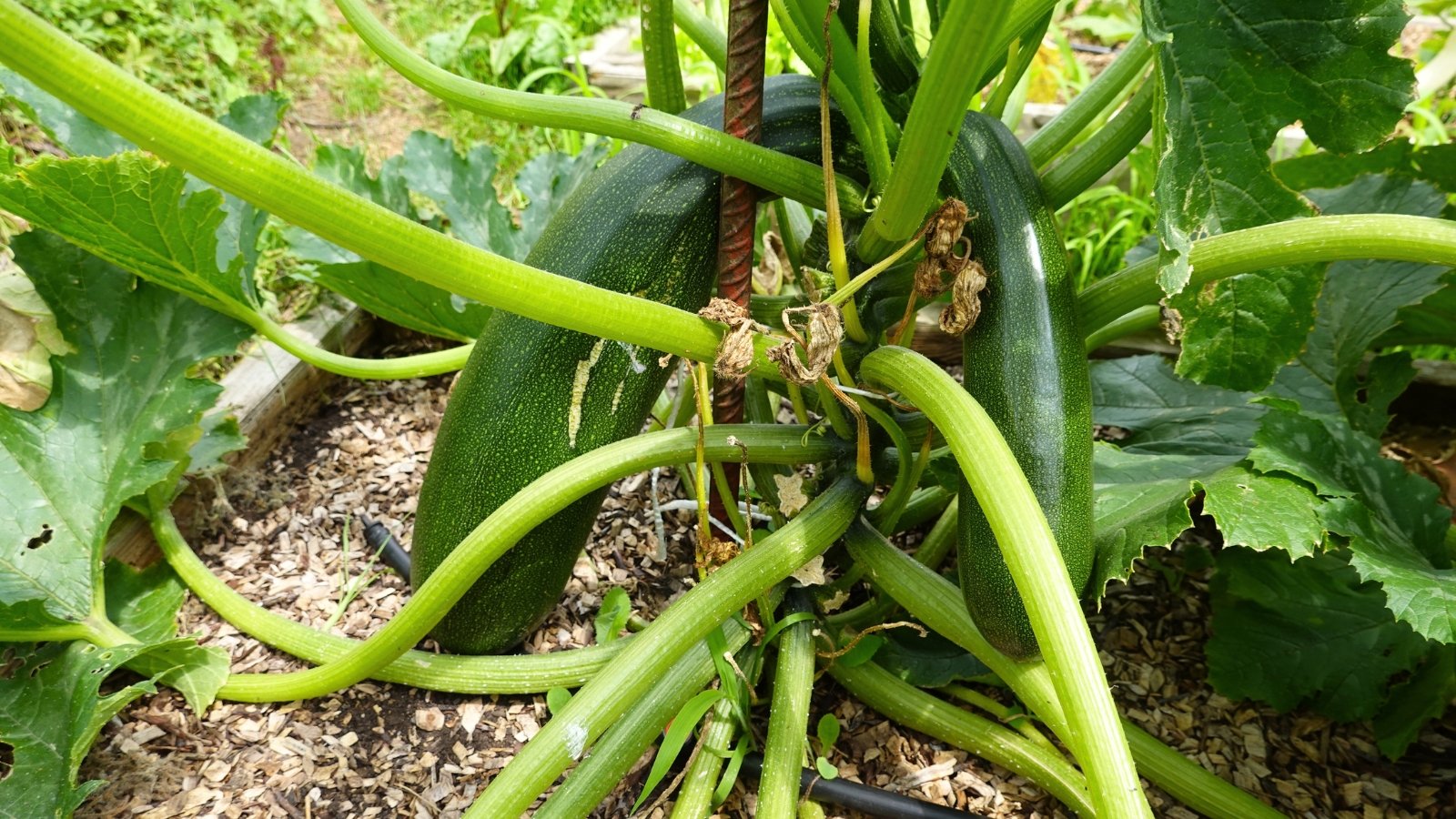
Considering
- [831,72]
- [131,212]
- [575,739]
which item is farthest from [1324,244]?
[131,212]

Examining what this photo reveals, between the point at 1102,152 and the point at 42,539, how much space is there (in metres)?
1.58

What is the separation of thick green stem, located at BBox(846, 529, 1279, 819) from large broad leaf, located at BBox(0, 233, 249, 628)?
1.00 m

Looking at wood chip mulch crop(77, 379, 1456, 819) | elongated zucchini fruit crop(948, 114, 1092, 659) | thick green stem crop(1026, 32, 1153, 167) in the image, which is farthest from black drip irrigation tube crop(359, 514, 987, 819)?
thick green stem crop(1026, 32, 1153, 167)

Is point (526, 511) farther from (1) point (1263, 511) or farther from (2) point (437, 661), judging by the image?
(1) point (1263, 511)

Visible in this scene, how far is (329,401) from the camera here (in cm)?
199

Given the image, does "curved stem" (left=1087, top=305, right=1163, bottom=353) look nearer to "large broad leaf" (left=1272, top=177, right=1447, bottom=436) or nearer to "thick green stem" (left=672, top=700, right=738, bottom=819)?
"large broad leaf" (left=1272, top=177, right=1447, bottom=436)

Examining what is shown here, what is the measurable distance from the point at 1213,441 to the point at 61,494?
1.64 metres

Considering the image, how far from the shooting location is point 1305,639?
4.73ft

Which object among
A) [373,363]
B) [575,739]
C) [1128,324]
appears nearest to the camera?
[575,739]

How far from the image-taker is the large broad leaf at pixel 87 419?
1341 mm

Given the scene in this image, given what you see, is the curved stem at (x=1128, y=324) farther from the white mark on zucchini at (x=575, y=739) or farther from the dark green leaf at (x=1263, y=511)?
the white mark on zucchini at (x=575, y=739)

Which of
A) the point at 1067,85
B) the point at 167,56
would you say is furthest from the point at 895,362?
the point at 167,56

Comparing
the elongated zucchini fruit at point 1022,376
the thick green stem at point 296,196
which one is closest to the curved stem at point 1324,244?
the elongated zucchini fruit at point 1022,376

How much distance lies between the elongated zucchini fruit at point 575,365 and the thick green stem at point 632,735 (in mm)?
269
